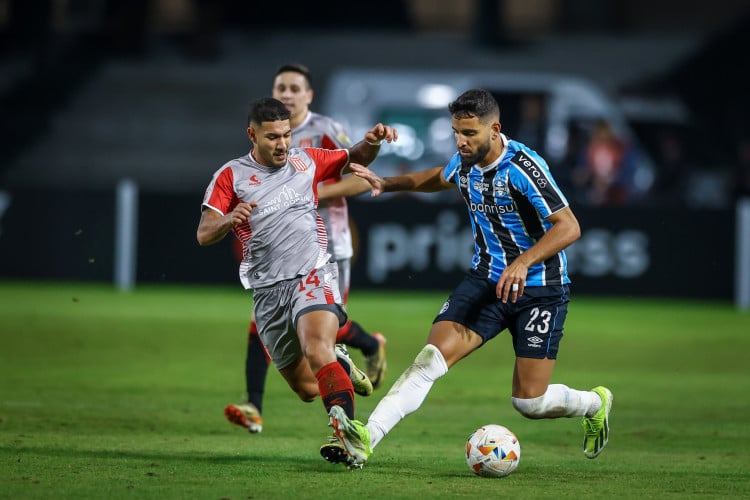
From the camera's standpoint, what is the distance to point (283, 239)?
746 cm

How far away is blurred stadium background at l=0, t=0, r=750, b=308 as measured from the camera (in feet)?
60.3

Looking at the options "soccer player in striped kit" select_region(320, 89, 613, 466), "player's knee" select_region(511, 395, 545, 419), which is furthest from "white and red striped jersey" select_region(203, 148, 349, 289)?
"player's knee" select_region(511, 395, 545, 419)

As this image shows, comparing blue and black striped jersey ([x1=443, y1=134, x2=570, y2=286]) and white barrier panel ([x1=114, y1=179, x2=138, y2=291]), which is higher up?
blue and black striped jersey ([x1=443, y1=134, x2=570, y2=286])

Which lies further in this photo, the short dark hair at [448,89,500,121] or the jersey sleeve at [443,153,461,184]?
the jersey sleeve at [443,153,461,184]

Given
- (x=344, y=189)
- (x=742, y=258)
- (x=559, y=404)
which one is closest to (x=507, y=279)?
(x=559, y=404)

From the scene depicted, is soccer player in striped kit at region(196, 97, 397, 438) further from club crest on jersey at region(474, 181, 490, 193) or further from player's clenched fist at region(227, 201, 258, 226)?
club crest on jersey at region(474, 181, 490, 193)

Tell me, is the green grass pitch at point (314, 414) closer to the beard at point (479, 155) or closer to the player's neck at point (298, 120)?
the beard at point (479, 155)

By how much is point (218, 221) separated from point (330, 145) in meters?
2.02

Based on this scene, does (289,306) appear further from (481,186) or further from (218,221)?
(481,186)

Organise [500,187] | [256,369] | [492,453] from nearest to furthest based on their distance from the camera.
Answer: [492,453] → [500,187] → [256,369]

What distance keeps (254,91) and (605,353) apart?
1869 centimetres

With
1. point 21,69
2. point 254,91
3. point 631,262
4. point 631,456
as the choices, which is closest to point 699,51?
point 254,91

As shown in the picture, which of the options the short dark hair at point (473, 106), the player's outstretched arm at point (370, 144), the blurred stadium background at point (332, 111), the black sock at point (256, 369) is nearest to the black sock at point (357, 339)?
the black sock at point (256, 369)

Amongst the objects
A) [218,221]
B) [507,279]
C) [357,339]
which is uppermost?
[218,221]
